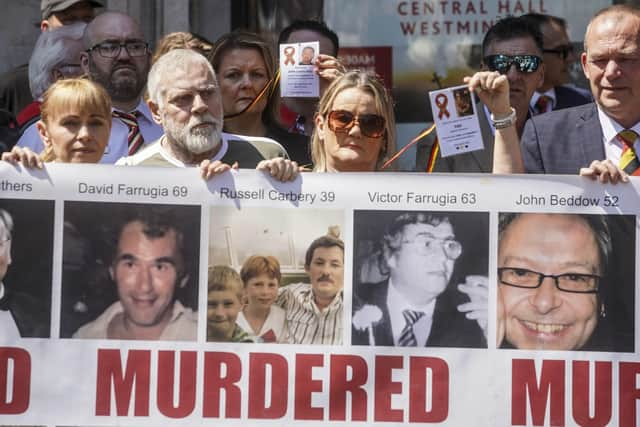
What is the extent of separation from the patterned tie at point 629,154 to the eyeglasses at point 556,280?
1.70 feet

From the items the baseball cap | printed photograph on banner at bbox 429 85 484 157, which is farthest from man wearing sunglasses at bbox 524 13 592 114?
printed photograph on banner at bbox 429 85 484 157

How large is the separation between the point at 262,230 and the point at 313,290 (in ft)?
0.82

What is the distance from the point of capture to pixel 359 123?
16.8ft

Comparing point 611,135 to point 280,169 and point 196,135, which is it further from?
point 196,135

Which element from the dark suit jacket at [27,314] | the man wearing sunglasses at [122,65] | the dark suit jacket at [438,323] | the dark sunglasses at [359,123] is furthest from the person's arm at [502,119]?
the man wearing sunglasses at [122,65]

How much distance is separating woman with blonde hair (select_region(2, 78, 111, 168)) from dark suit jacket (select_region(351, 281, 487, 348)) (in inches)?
43.5

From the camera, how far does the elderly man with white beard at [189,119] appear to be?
207 inches

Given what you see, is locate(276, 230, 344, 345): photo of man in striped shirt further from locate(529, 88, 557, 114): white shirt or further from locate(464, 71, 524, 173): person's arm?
locate(529, 88, 557, 114): white shirt

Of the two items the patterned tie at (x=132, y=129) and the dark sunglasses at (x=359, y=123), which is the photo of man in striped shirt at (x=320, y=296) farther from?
the patterned tie at (x=132, y=129)

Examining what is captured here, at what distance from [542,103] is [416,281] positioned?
116 inches

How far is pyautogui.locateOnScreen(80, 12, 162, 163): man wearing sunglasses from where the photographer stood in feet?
21.0

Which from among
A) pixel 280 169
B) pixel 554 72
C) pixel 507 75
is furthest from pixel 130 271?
pixel 554 72

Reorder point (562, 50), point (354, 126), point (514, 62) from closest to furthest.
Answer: point (354, 126) → point (514, 62) → point (562, 50)

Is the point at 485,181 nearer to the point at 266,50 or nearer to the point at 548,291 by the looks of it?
the point at 548,291
